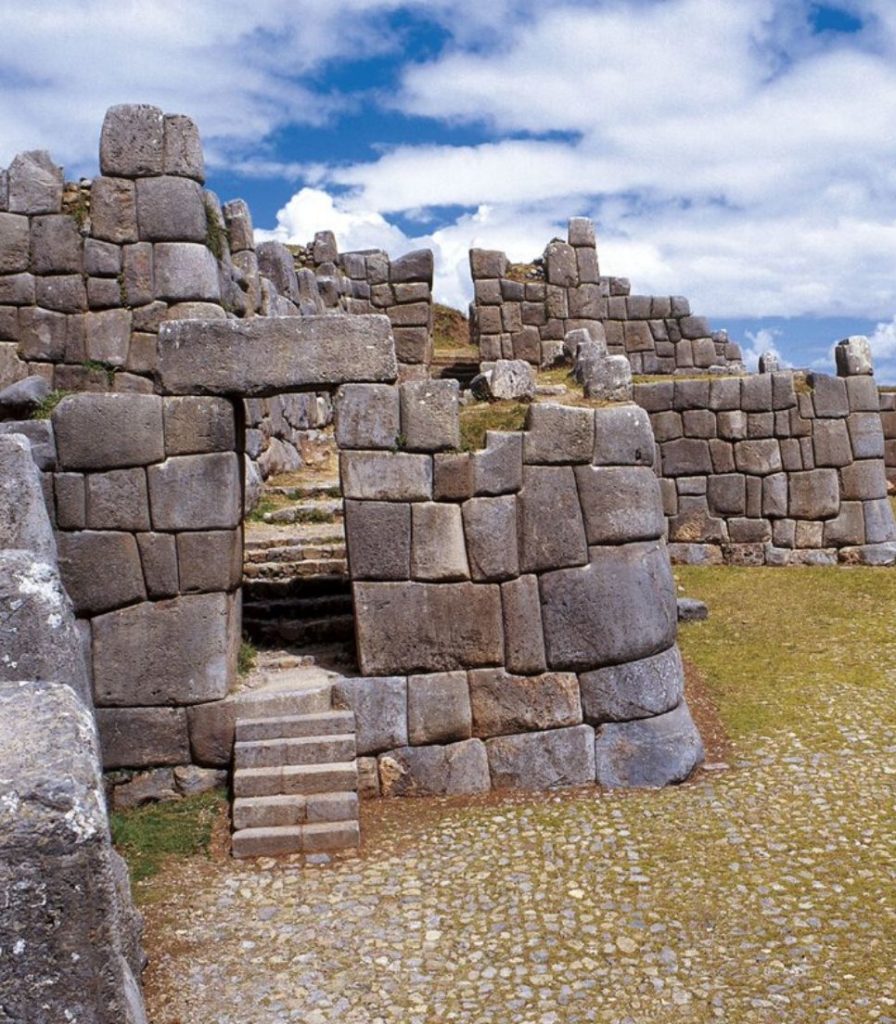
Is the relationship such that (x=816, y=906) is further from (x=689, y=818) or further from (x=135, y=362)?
(x=135, y=362)

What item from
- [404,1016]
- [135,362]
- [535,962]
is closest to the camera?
[404,1016]

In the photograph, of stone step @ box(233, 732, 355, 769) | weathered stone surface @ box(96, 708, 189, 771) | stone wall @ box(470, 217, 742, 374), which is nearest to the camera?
stone step @ box(233, 732, 355, 769)

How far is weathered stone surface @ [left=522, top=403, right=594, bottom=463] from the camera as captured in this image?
8852 millimetres

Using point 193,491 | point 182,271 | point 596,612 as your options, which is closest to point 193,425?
point 193,491

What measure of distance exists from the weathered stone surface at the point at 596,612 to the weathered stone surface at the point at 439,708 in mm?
860

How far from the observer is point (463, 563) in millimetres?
8875

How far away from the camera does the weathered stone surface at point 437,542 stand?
887 centimetres

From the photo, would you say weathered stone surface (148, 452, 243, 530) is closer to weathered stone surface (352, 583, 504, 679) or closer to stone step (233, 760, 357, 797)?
weathered stone surface (352, 583, 504, 679)

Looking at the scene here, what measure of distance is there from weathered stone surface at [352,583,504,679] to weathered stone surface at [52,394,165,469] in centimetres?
224

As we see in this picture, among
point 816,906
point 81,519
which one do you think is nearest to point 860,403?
point 816,906

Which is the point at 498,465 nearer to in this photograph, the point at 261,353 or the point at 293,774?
the point at 261,353

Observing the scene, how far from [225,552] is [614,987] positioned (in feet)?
15.9

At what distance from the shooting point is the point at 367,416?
28.9 feet

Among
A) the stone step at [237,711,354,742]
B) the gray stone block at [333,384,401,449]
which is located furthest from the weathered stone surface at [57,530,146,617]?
the gray stone block at [333,384,401,449]
